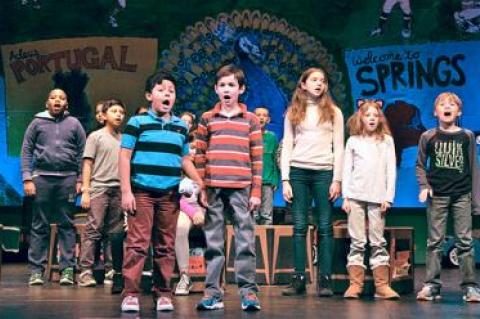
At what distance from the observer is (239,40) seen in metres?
11.3

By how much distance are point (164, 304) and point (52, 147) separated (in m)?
2.57

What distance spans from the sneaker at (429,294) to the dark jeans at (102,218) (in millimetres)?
2488

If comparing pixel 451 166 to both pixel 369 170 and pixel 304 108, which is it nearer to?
pixel 369 170

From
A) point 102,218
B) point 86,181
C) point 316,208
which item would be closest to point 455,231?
point 316,208

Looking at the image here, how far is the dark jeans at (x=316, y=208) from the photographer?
735 centimetres

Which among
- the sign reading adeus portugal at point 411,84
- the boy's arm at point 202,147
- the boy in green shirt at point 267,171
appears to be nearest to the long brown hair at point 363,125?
the boy's arm at point 202,147

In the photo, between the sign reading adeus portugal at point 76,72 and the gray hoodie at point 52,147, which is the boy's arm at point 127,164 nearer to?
the gray hoodie at point 52,147

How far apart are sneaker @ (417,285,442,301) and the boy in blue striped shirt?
6.17 ft

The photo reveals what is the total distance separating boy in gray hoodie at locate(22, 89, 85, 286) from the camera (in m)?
8.43

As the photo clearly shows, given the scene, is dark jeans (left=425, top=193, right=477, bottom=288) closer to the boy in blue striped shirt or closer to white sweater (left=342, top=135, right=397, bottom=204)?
white sweater (left=342, top=135, right=397, bottom=204)

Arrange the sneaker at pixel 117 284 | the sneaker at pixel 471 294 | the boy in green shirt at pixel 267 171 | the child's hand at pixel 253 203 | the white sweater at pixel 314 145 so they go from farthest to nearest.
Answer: the boy in green shirt at pixel 267 171
the sneaker at pixel 117 284
the white sweater at pixel 314 145
the sneaker at pixel 471 294
the child's hand at pixel 253 203

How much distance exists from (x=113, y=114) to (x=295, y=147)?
67.4 inches

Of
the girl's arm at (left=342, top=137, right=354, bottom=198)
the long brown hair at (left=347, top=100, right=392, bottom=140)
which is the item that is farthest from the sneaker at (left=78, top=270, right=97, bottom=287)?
the long brown hair at (left=347, top=100, right=392, bottom=140)

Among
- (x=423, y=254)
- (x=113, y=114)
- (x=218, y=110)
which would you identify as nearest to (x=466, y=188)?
(x=218, y=110)
